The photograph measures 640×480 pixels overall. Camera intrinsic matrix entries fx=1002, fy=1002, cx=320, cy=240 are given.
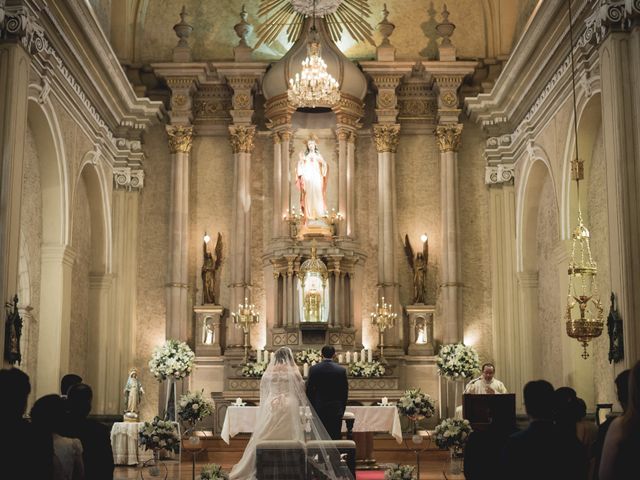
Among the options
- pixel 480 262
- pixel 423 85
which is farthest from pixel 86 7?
pixel 480 262

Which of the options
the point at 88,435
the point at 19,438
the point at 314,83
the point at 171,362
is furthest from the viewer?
the point at 171,362

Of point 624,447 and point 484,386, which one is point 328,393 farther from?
point 624,447

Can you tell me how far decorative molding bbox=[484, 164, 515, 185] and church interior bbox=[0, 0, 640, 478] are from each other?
6cm

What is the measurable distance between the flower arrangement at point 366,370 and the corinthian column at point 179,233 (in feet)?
11.7

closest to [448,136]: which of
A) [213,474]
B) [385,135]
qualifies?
[385,135]

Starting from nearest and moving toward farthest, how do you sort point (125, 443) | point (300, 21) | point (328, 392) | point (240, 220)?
point (328, 392) → point (125, 443) → point (240, 220) → point (300, 21)

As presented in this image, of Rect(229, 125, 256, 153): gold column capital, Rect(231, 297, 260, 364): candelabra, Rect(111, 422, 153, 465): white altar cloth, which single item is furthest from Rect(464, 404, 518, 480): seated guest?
Rect(229, 125, 256, 153): gold column capital

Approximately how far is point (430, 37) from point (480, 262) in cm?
507

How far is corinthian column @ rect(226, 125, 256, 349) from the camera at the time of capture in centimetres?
2033

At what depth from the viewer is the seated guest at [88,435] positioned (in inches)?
252

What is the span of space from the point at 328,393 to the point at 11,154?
5.13m

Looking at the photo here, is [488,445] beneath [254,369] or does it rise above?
beneath

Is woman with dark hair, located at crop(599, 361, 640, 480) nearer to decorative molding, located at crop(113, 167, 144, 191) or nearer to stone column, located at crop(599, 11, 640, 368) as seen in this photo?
stone column, located at crop(599, 11, 640, 368)

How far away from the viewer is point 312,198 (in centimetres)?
2016
